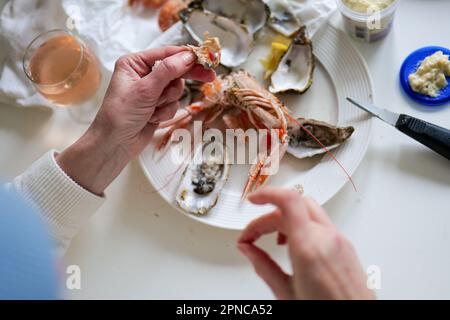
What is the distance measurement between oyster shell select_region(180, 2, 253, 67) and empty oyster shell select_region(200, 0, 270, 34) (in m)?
0.03

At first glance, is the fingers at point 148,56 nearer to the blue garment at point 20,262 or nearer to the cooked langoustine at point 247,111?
the cooked langoustine at point 247,111

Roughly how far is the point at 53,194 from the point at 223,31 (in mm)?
548

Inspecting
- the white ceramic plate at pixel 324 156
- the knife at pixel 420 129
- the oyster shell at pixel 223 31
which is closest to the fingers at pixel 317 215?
Result: the white ceramic plate at pixel 324 156

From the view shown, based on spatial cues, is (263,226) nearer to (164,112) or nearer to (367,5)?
(164,112)

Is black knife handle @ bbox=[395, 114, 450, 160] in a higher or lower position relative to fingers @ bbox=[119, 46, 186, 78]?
lower

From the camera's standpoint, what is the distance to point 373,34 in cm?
113

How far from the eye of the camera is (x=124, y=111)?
96 cm

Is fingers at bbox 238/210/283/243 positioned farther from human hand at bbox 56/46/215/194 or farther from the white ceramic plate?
human hand at bbox 56/46/215/194

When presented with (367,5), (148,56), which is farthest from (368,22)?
(148,56)

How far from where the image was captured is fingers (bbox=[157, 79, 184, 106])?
1.04 meters

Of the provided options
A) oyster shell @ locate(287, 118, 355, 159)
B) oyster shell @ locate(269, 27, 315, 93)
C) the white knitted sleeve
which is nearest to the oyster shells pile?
oyster shell @ locate(269, 27, 315, 93)

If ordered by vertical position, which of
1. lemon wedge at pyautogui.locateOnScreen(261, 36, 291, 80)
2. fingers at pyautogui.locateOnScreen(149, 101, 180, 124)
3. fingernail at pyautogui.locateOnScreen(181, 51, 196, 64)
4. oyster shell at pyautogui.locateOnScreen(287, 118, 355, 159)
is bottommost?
oyster shell at pyautogui.locateOnScreen(287, 118, 355, 159)
